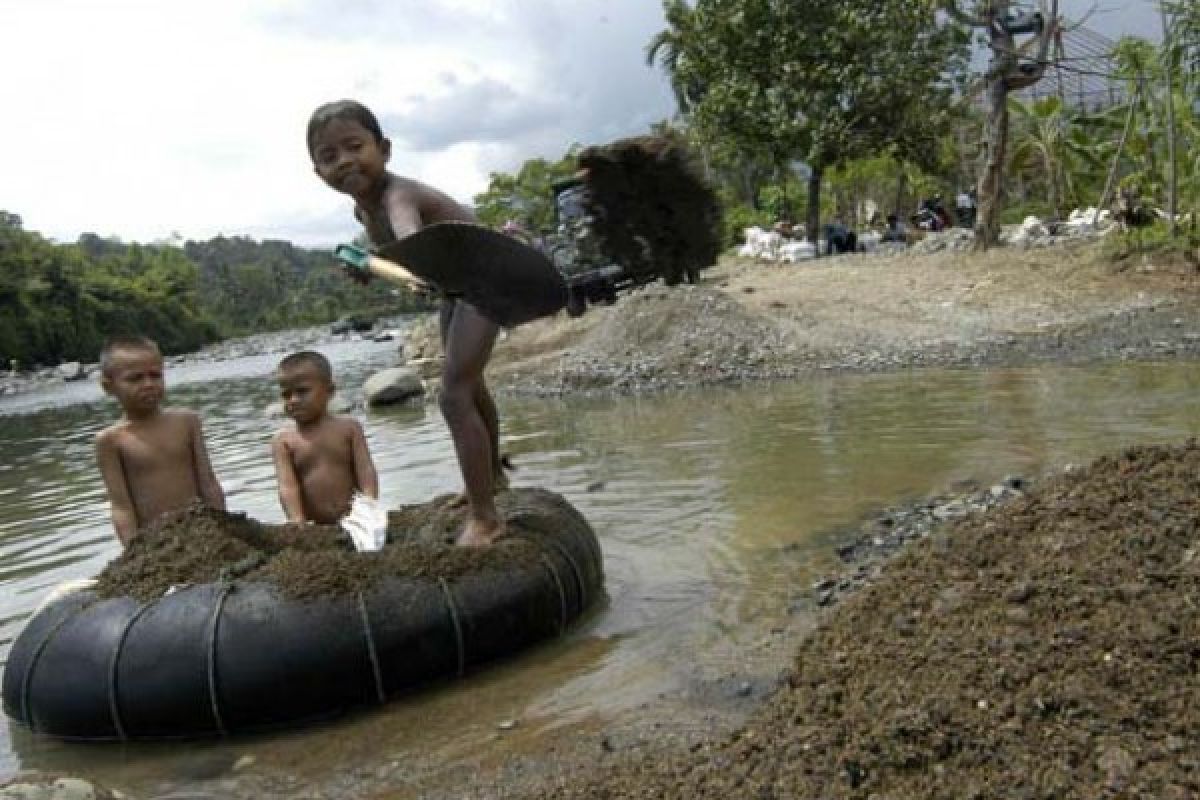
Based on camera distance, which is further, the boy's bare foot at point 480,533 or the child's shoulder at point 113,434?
the child's shoulder at point 113,434

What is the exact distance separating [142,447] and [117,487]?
22 centimetres

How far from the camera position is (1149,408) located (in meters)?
8.55

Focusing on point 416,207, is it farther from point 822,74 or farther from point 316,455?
point 822,74

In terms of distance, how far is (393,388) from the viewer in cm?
1720

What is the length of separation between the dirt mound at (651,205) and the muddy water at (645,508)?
5.42 metres

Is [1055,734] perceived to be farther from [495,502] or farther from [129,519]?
[129,519]

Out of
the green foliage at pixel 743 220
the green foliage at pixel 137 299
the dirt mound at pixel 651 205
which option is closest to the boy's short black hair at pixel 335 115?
the dirt mound at pixel 651 205

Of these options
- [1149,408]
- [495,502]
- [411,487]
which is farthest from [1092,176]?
[495,502]

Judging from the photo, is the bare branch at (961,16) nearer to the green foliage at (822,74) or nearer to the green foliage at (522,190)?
the green foliage at (822,74)

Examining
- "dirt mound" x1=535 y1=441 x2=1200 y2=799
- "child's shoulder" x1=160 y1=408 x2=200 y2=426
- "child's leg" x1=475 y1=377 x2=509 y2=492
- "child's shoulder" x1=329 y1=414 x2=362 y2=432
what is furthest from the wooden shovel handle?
"dirt mound" x1=535 y1=441 x2=1200 y2=799

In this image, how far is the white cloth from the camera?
502 cm

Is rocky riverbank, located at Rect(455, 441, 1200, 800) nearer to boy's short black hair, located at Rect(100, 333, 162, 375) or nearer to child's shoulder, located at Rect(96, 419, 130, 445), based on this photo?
child's shoulder, located at Rect(96, 419, 130, 445)

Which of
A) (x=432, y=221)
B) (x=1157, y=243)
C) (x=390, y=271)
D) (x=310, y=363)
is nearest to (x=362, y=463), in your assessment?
(x=310, y=363)

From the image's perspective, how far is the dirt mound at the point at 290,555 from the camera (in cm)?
432
